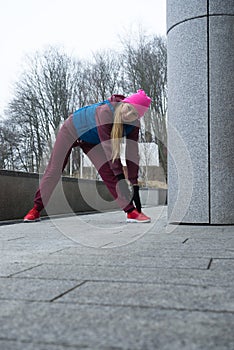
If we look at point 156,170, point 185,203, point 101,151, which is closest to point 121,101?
point 101,151

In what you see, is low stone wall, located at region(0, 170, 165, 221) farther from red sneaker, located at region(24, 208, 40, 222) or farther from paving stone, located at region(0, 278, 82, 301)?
paving stone, located at region(0, 278, 82, 301)

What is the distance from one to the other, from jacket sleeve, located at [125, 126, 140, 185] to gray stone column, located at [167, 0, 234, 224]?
1.24ft

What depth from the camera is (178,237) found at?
367cm

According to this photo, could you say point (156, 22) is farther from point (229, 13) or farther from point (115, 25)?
point (229, 13)

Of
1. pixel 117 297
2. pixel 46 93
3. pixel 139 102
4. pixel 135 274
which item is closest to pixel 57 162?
pixel 139 102

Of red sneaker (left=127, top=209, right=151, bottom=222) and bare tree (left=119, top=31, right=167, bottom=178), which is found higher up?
bare tree (left=119, top=31, right=167, bottom=178)

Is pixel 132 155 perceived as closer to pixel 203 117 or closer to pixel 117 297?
pixel 203 117

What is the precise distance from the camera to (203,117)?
4.85m

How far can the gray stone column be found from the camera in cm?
478

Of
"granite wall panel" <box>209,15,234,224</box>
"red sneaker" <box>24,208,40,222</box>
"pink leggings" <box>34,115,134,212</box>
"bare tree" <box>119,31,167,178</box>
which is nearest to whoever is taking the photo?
"granite wall panel" <box>209,15,234,224</box>

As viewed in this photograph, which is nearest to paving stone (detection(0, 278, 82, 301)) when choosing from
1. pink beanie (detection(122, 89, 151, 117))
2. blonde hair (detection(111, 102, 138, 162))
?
blonde hair (detection(111, 102, 138, 162))

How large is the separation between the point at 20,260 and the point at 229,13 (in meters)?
3.54

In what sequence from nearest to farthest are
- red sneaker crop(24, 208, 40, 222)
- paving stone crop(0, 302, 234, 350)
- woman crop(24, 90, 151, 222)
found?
paving stone crop(0, 302, 234, 350) < woman crop(24, 90, 151, 222) < red sneaker crop(24, 208, 40, 222)

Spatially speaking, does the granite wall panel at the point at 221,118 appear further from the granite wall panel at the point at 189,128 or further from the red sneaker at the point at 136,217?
the red sneaker at the point at 136,217
